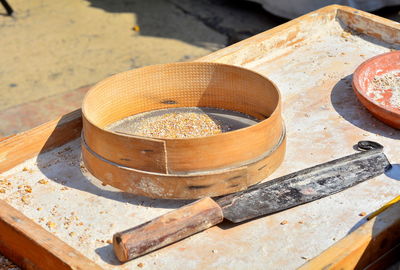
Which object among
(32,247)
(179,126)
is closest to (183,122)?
(179,126)

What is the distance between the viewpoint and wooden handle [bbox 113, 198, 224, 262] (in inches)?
63.5

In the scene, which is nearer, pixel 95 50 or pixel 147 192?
pixel 147 192

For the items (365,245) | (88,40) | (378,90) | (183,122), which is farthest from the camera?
(88,40)

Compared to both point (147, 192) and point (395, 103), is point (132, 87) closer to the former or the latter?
point (147, 192)

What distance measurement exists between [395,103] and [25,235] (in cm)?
153

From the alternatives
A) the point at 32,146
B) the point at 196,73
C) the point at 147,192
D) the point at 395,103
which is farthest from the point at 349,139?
the point at 32,146

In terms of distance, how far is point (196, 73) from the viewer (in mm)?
→ 2330

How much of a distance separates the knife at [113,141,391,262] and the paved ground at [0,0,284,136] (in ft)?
6.76

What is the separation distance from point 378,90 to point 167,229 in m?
1.26

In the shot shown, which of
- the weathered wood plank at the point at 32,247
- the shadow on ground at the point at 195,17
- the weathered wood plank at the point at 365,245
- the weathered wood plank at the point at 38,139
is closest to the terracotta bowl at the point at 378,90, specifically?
the weathered wood plank at the point at 365,245

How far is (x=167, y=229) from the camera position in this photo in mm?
1665

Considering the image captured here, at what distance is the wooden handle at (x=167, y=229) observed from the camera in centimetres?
161

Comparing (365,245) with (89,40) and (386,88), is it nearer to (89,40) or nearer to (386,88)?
(386,88)

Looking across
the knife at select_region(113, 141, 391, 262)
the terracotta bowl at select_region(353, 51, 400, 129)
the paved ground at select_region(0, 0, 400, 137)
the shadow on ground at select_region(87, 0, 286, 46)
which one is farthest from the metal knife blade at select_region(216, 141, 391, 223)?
the shadow on ground at select_region(87, 0, 286, 46)
